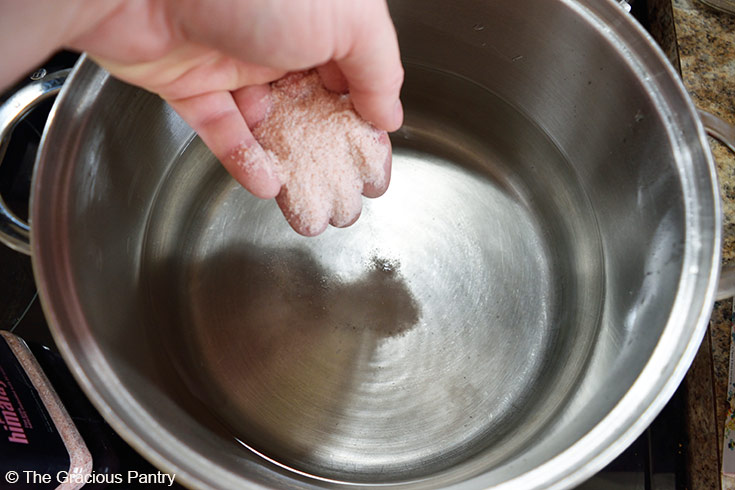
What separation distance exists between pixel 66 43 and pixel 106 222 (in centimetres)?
33

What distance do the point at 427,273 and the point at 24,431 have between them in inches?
24.1

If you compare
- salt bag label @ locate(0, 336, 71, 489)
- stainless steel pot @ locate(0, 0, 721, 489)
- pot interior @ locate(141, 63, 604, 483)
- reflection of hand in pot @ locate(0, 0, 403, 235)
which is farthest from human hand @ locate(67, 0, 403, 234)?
salt bag label @ locate(0, 336, 71, 489)

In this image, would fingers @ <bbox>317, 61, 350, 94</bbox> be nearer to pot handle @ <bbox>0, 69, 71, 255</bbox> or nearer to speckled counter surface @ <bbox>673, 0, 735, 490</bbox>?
pot handle @ <bbox>0, 69, 71, 255</bbox>

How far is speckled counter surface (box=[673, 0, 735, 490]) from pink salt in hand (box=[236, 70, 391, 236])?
0.55m

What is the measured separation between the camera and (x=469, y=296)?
903mm

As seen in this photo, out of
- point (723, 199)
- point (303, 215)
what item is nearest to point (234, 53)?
point (303, 215)

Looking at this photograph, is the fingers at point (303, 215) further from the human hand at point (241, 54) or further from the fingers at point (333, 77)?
the fingers at point (333, 77)

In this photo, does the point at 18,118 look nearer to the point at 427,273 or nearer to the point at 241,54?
the point at 241,54

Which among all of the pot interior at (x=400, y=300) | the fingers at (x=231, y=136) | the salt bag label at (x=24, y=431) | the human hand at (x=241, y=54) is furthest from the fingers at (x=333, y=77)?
the salt bag label at (x=24, y=431)

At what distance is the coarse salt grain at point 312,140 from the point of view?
2.32 ft

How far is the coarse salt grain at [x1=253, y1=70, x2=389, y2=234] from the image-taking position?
0.71m

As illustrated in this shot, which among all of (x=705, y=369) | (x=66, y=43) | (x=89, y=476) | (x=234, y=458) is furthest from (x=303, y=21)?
(x=705, y=369)

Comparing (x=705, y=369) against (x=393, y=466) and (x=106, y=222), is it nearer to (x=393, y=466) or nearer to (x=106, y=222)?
(x=393, y=466)

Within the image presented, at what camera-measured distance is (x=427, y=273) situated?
35.8 inches
